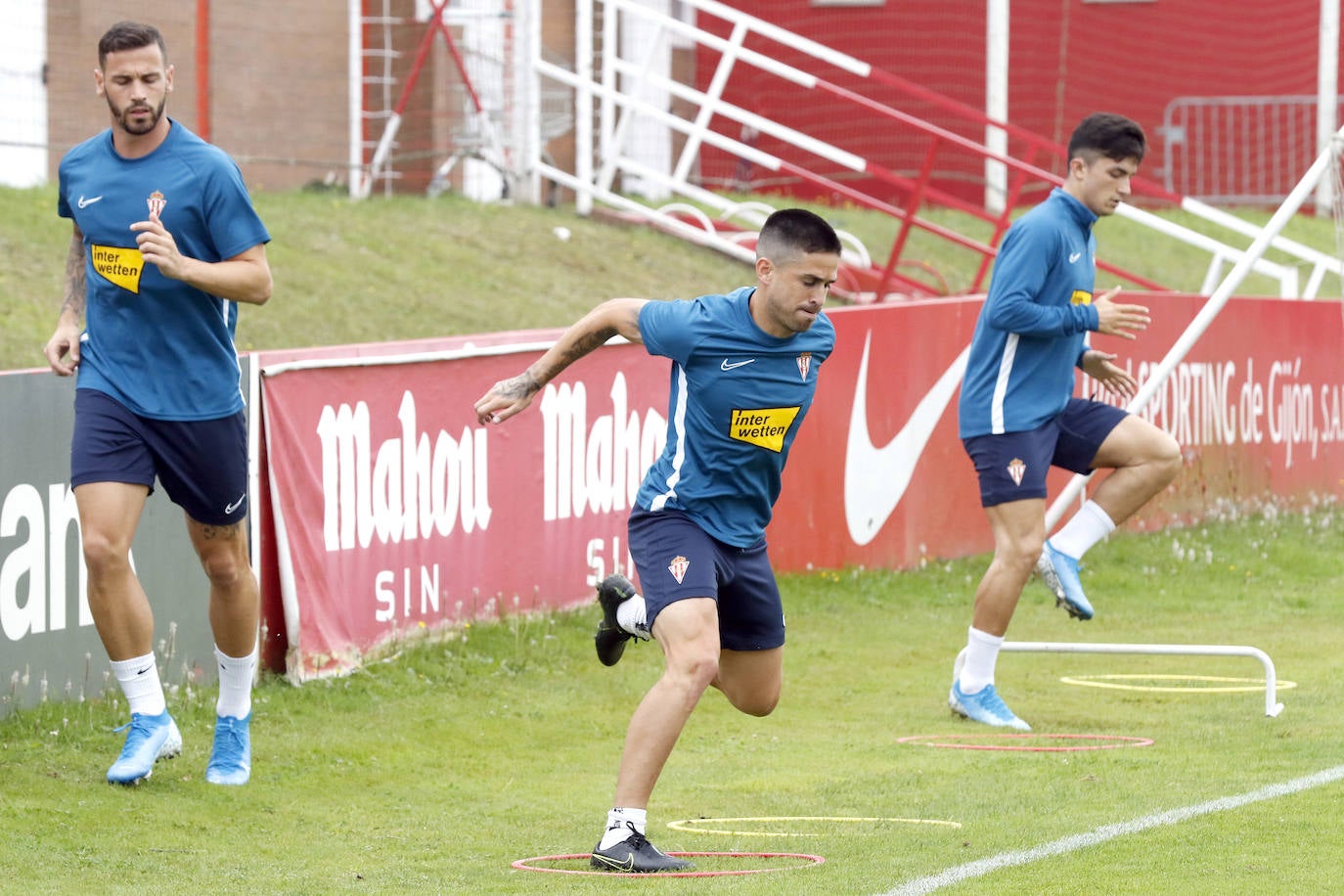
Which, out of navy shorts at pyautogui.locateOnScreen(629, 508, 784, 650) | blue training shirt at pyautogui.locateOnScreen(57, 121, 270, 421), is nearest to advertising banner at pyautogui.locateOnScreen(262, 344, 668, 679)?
blue training shirt at pyautogui.locateOnScreen(57, 121, 270, 421)

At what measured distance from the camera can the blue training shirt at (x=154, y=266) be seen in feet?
21.7

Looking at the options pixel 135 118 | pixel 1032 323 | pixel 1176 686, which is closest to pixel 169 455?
pixel 135 118

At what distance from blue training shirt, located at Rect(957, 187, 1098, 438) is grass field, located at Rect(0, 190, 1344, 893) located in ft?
4.26

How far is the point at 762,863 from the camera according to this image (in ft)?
19.2

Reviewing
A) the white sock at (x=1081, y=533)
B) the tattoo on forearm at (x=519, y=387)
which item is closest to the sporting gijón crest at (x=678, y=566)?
the tattoo on forearm at (x=519, y=387)

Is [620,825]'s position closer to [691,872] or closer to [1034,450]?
[691,872]

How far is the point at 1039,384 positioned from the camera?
330 inches

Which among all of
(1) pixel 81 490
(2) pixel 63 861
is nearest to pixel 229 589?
(1) pixel 81 490

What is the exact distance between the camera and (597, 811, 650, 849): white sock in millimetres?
5695

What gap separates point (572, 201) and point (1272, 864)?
50.7 feet

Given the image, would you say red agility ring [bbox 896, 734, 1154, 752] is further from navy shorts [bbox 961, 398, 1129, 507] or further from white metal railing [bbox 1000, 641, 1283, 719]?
navy shorts [bbox 961, 398, 1129, 507]

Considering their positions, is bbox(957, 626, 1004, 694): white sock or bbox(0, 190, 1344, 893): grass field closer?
bbox(0, 190, 1344, 893): grass field

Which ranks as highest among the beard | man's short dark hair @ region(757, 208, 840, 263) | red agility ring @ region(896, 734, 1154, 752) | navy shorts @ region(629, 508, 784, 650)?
the beard

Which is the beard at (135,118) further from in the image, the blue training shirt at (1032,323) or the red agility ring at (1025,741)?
the red agility ring at (1025,741)
